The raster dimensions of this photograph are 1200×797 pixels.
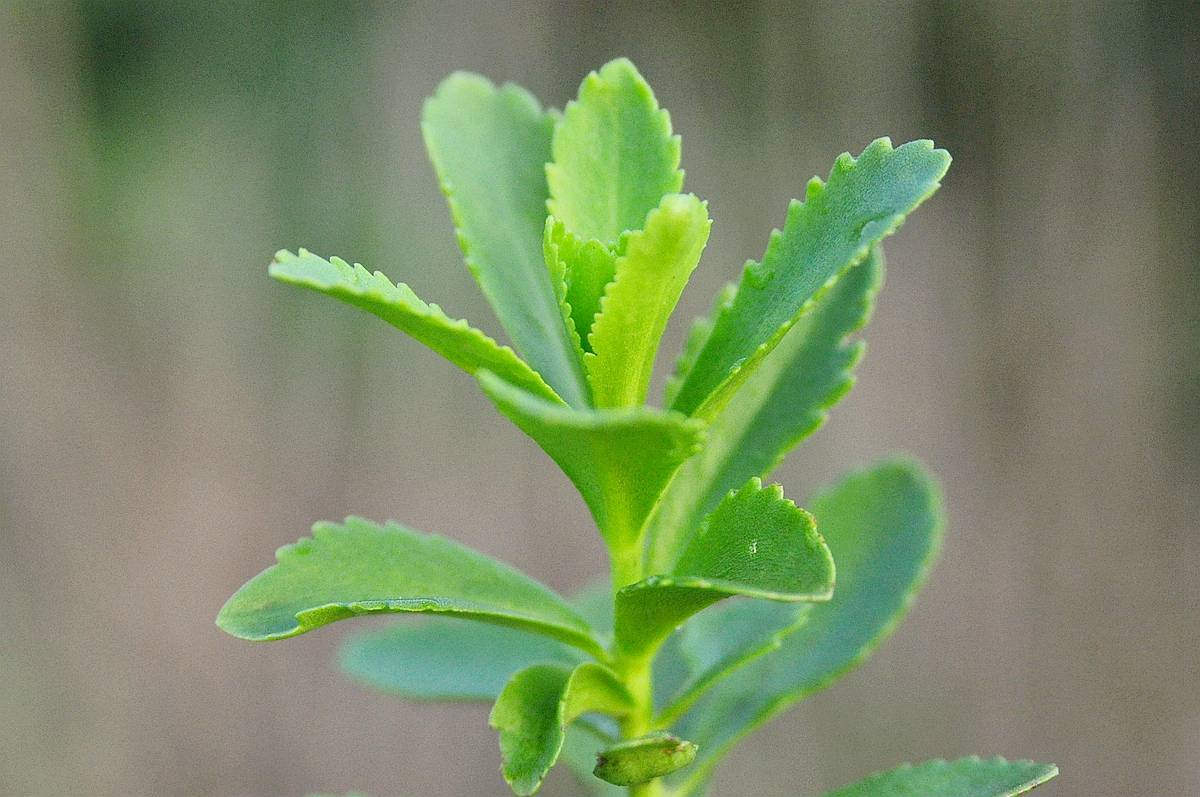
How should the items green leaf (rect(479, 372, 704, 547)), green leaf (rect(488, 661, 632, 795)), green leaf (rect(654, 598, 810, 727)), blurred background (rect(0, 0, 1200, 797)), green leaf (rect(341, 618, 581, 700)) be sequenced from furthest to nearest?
blurred background (rect(0, 0, 1200, 797))
green leaf (rect(341, 618, 581, 700))
green leaf (rect(654, 598, 810, 727))
green leaf (rect(488, 661, 632, 795))
green leaf (rect(479, 372, 704, 547))

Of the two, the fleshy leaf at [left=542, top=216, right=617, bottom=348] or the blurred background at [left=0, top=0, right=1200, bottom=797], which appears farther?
the blurred background at [left=0, top=0, right=1200, bottom=797]

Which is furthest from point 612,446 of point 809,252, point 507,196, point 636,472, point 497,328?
point 497,328

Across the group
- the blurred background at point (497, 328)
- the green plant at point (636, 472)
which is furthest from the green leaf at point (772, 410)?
the blurred background at point (497, 328)

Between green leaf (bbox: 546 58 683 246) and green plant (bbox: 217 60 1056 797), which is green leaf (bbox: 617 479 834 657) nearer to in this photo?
green plant (bbox: 217 60 1056 797)

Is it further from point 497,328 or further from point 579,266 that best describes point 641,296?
point 497,328

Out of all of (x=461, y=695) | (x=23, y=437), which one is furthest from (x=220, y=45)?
(x=461, y=695)

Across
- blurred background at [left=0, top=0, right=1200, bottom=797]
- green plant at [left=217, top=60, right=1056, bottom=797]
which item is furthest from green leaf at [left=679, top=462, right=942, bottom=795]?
blurred background at [left=0, top=0, right=1200, bottom=797]

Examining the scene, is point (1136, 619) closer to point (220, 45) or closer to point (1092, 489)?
point (1092, 489)
